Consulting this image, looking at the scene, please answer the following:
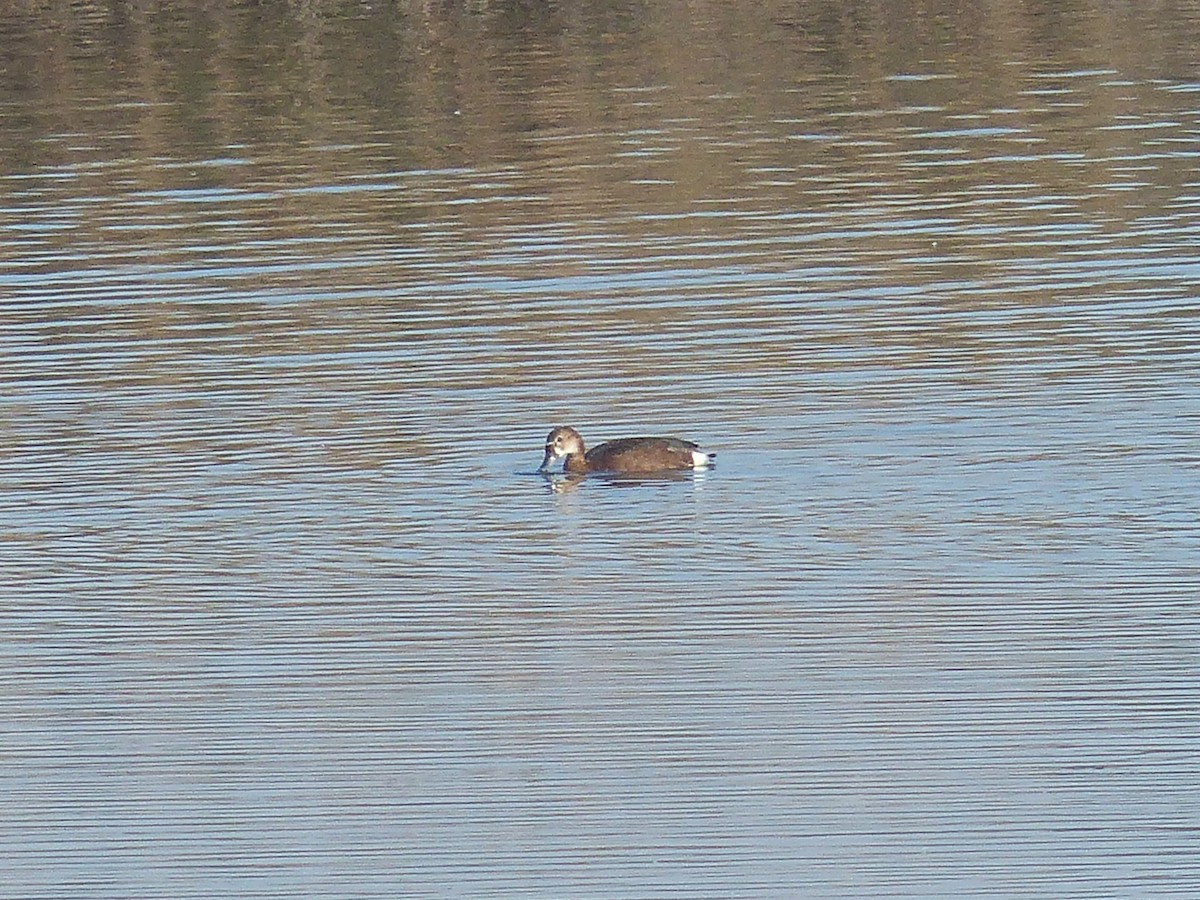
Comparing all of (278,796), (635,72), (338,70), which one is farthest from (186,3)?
(278,796)

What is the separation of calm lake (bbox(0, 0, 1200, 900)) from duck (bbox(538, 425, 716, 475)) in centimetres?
8

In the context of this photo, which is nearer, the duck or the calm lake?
the calm lake

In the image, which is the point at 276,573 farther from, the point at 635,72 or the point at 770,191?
the point at 635,72

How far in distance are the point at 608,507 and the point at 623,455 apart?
16.3 inches

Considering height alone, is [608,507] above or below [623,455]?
below

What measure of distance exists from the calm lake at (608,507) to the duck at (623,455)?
84 mm

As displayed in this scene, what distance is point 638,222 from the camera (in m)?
19.9

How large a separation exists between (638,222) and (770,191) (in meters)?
1.44

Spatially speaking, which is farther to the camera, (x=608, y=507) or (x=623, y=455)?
(x=623, y=455)

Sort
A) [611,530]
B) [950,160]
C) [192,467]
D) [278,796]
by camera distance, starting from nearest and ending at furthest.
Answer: [278,796] → [611,530] → [192,467] → [950,160]

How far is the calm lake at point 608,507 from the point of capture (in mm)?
8391

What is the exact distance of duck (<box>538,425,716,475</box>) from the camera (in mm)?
12648

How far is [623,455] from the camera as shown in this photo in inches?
506

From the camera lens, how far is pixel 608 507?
12516mm
